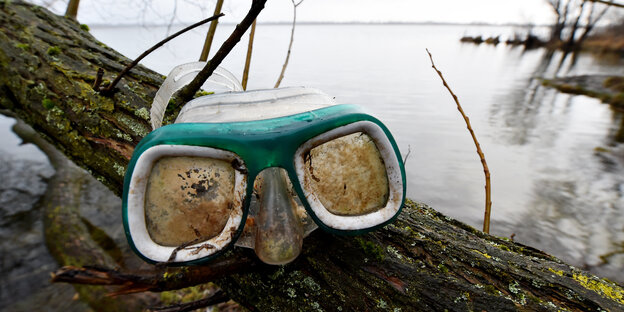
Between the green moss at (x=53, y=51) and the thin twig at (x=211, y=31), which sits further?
the thin twig at (x=211, y=31)

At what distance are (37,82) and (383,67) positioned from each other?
19596 millimetres

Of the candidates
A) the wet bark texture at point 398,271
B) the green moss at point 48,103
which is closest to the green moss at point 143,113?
the wet bark texture at point 398,271

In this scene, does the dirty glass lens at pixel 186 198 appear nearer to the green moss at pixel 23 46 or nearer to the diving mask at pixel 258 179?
the diving mask at pixel 258 179

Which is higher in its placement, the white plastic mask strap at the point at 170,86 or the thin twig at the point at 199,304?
the white plastic mask strap at the point at 170,86

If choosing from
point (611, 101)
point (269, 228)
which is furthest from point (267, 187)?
point (611, 101)

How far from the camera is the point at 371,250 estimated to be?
3.94ft

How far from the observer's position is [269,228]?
981mm

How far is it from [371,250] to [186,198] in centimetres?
71

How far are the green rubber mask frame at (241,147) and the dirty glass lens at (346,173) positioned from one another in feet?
0.18

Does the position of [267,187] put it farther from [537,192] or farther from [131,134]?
[537,192]

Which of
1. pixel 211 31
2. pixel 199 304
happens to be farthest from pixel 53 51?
pixel 199 304

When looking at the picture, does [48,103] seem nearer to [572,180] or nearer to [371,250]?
[371,250]

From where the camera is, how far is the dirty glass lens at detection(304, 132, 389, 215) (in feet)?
3.29

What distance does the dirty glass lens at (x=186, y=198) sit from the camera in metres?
0.92
